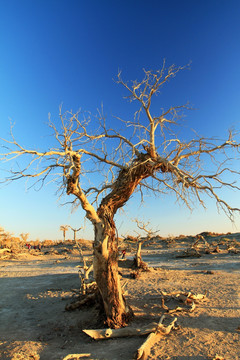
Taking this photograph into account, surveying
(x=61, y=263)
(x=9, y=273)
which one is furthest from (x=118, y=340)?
(x=61, y=263)

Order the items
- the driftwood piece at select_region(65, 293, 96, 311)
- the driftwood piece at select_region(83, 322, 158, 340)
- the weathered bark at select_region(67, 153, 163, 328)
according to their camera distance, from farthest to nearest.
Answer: the driftwood piece at select_region(65, 293, 96, 311), the weathered bark at select_region(67, 153, 163, 328), the driftwood piece at select_region(83, 322, 158, 340)

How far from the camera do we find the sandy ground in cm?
458

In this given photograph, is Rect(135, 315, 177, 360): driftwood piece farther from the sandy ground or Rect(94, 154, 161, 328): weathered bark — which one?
Rect(94, 154, 161, 328): weathered bark

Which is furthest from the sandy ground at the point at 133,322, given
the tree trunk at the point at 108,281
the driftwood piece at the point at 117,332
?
the tree trunk at the point at 108,281

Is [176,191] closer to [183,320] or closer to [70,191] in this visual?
[70,191]

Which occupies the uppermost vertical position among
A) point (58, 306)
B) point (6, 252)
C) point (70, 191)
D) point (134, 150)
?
point (134, 150)

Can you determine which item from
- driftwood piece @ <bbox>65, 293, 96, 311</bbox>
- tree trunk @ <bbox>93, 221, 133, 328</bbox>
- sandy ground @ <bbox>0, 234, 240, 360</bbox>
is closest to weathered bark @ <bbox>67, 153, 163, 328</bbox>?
tree trunk @ <bbox>93, 221, 133, 328</bbox>

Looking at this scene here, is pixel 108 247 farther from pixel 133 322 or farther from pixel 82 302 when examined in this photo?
pixel 82 302

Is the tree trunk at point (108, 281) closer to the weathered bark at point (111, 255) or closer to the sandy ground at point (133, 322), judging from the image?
the weathered bark at point (111, 255)

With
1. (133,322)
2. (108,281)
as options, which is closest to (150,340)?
(133,322)

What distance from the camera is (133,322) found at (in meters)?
5.90

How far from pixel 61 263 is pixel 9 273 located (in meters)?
4.25

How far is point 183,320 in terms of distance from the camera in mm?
5895

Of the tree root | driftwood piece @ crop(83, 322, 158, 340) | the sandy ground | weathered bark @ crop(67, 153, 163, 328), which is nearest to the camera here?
the sandy ground
